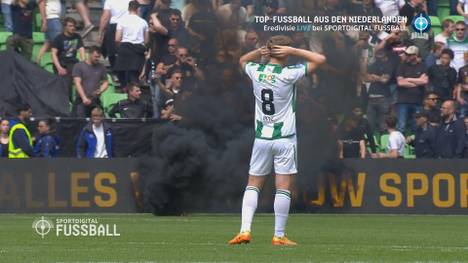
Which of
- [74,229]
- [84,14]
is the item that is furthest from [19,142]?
[74,229]

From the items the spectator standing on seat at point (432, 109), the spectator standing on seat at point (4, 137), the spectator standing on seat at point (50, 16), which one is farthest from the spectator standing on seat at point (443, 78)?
the spectator standing on seat at point (4, 137)

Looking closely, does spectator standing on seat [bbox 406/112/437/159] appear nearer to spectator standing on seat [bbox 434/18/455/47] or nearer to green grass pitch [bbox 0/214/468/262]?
green grass pitch [bbox 0/214/468/262]

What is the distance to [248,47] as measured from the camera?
22219 millimetres

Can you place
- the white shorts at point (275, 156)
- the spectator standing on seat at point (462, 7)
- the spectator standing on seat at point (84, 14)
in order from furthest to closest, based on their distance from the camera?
the spectator standing on seat at point (462, 7) → the spectator standing on seat at point (84, 14) → the white shorts at point (275, 156)

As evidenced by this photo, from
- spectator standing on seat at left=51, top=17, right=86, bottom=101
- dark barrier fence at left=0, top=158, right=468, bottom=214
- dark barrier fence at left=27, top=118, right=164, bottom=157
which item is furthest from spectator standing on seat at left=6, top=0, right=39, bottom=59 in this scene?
dark barrier fence at left=0, top=158, right=468, bottom=214

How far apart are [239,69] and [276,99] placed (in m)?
8.44

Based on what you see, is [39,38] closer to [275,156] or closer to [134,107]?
[134,107]

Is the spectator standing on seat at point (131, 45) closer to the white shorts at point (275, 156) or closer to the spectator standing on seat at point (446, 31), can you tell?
the spectator standing on seat at point (446, 31)

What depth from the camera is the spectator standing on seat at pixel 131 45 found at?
81.0 ft

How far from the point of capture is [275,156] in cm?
1377

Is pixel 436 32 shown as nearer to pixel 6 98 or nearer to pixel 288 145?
pixel 6 98

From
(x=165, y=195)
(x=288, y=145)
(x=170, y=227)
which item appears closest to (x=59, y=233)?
(x=170, y=227)

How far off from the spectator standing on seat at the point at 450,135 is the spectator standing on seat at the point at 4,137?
26.5 feet

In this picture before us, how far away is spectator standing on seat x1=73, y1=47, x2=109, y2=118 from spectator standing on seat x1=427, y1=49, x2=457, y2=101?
6506 millimetres
